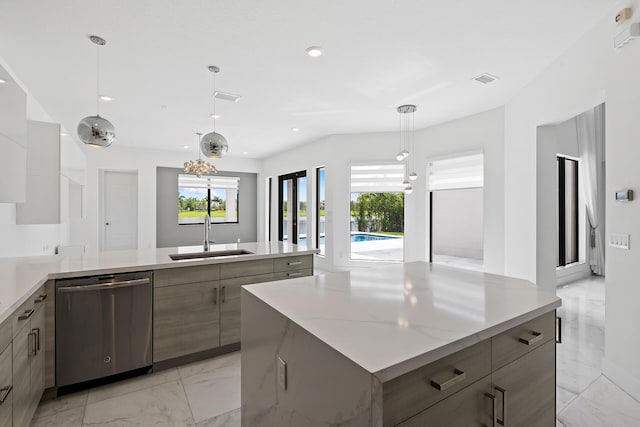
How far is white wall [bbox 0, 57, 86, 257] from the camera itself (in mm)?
2889

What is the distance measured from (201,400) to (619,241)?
3.16 meters

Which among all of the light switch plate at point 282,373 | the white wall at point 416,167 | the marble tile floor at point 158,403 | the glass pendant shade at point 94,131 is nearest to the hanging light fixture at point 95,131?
the glass pendant shade at point 94,131

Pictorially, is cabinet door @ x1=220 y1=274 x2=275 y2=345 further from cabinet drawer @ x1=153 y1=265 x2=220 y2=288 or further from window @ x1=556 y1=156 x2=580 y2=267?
window @ x1=556 y1=156 x2=580 y2=267

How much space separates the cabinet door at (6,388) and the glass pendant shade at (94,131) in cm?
170

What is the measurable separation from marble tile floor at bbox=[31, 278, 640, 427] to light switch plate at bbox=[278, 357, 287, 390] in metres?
0.95

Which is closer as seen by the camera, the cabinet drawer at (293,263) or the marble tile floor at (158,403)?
the marble tile floor at (158,403)

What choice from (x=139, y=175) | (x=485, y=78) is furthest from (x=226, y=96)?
(x=139, y=175)

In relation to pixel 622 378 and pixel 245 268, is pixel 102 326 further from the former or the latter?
pixel 622 378

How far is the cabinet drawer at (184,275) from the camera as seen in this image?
2.46 m

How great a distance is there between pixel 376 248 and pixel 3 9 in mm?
5842

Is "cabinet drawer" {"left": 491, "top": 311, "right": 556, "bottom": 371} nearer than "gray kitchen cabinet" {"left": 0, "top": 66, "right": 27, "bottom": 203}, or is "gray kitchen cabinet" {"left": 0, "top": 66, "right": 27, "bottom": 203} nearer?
"cabinet drawer" {"left": 491, "top": 311, "right": 556, "bottom": 371}

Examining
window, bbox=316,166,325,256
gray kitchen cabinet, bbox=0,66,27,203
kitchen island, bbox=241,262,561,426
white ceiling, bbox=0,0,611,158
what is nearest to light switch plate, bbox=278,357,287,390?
kitchen island, bbox=241,262,561,426

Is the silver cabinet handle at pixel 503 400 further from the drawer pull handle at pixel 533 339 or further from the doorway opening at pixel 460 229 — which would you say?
the doorway opening at pixel 460 229

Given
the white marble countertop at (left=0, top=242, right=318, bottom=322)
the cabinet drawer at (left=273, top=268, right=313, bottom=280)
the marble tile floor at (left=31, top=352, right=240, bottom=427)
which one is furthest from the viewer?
the cabinet drawer at (left=273, top=268, right=313, bottom=280)
